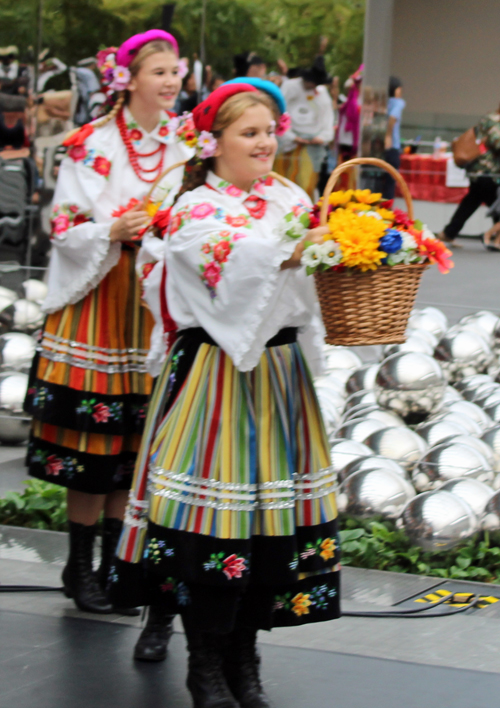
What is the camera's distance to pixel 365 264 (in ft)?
7.48

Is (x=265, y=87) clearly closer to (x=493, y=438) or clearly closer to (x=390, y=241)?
(x=390, y=241)

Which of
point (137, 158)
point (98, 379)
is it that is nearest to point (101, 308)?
point (98, 379)

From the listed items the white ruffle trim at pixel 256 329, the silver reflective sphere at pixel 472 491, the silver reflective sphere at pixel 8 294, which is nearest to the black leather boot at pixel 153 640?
the white ruffle trim at pixel 256 329

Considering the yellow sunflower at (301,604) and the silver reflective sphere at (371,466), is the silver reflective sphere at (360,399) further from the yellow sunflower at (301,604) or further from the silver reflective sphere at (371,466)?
the yellow sunflower at (301,604)

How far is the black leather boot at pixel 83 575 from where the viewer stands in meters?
3.24

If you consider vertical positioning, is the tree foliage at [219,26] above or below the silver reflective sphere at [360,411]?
above

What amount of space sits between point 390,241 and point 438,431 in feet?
7.64

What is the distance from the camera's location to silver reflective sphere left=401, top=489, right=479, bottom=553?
366 centimetres

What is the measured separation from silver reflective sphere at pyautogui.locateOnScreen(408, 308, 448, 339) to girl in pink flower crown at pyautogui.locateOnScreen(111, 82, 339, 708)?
139 inches

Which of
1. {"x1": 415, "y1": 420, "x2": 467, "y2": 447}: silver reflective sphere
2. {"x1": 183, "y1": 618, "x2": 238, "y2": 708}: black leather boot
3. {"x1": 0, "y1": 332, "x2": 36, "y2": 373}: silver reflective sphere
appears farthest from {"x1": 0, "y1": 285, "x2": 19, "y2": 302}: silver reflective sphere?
{"x1": 183, "y1": 618, "x2": 238, "y2": 708}: black leather boot

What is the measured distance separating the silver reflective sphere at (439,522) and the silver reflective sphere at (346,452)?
452 mm

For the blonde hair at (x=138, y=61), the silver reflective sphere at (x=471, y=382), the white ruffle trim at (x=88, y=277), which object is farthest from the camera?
the silver reflective sphere at (x=471, y=382)

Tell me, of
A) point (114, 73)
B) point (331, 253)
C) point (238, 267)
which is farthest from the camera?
point (114, 73)

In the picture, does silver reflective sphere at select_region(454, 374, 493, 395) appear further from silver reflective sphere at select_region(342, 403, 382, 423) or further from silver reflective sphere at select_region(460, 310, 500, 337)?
silver reflective sphere at select_region(342, 403, 382, 423)
